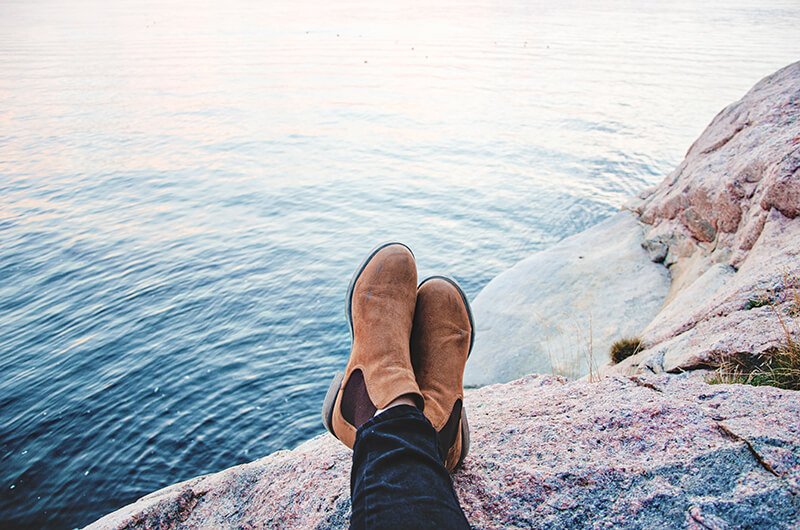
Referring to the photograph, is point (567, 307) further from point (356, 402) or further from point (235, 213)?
point (235, 213)

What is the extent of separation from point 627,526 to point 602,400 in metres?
0.84

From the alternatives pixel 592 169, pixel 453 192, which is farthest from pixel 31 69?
pixel 592 169

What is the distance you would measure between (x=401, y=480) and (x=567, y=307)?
5.13m

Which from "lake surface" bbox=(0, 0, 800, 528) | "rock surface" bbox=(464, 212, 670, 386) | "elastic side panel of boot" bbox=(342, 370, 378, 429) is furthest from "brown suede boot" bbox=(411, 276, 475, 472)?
"lake surface" bbox=(0, 0, 800, 528)

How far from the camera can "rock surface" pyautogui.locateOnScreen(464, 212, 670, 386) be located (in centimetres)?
550

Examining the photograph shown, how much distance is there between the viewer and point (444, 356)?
2.69m

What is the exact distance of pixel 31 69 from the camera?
1164 inches

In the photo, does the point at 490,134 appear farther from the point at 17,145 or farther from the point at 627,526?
the point at 627,526

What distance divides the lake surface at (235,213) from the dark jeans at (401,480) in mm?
3785

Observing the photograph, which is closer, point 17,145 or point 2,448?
point 2,448

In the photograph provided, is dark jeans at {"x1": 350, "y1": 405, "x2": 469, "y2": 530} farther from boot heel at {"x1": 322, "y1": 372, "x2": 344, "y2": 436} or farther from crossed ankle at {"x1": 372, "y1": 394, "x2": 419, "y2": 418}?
boot heel at {"x1": 322, "y1": 372, "x2": 344, "y2": 436}

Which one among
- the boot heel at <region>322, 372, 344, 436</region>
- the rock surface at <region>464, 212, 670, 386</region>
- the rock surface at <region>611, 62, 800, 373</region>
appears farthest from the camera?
the rock surface at <region>464, 212, 670, 386</region>

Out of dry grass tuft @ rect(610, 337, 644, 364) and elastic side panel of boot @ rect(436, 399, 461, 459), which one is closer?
elastic side panel of boot @ rect(436, 399, 461, 459)

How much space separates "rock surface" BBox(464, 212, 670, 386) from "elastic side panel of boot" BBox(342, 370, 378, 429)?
10.1ft
